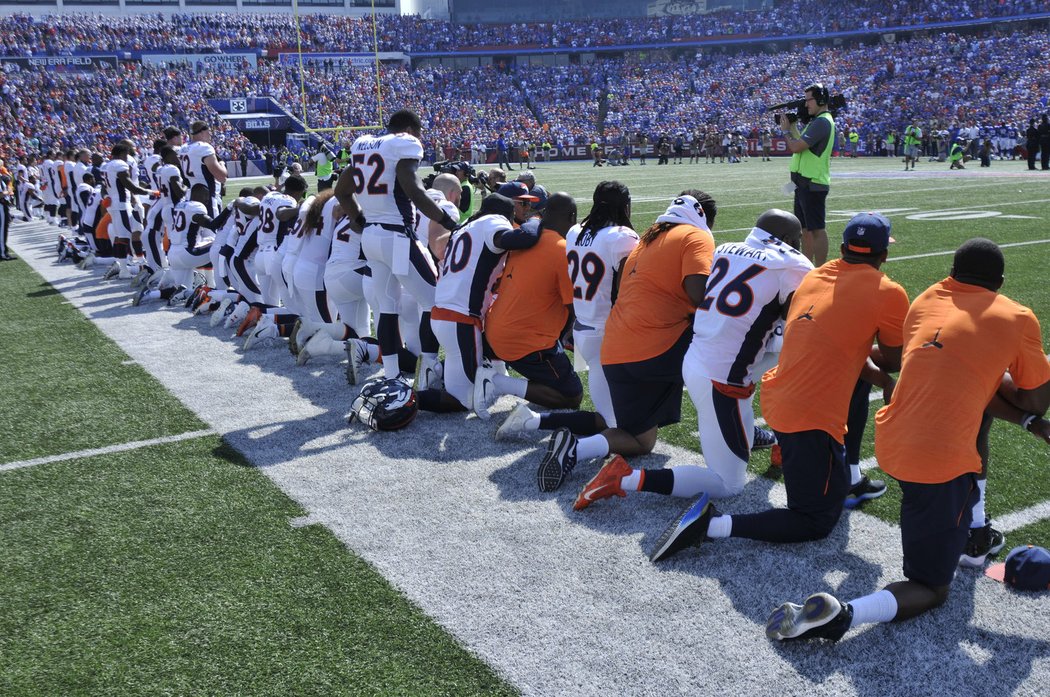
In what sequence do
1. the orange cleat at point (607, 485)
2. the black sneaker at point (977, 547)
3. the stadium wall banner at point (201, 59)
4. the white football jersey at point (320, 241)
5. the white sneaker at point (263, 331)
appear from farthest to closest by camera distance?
the stadium wall banner at point (201, 59)
the white sneaker at point (263, 331)
the white football jersey at point (320, 241)
the orange cleat at point (607, 485)
the black sneaker at point (977, 547)

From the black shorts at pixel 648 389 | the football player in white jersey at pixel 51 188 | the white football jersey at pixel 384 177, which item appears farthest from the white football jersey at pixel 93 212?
the black shorts at pixel 648 389

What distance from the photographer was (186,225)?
35.9ft

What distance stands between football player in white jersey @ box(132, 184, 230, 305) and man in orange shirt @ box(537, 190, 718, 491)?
7169 mm

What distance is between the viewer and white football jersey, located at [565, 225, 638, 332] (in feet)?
17.5

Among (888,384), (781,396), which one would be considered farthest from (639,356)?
(888,384)

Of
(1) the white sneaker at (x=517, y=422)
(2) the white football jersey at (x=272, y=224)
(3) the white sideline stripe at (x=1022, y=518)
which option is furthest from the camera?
(2) the white football jersey at (x=272, y=224)

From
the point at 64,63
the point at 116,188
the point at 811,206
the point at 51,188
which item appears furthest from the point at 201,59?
the point at 811,206

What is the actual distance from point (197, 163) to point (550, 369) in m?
7.19

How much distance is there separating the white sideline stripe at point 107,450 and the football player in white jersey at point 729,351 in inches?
111

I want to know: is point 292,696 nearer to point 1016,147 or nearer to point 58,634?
point 58,634

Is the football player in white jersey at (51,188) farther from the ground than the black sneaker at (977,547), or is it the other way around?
the football player in white jersey at (51,188)

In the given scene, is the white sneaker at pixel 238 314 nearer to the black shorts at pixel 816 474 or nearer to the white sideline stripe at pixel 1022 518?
the black shorts at pixel 816 474

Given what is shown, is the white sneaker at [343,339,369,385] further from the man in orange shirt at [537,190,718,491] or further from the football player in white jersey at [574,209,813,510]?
the football player in white jersey at [574,209,813,510]

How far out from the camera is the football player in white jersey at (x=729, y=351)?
14.1 ft
